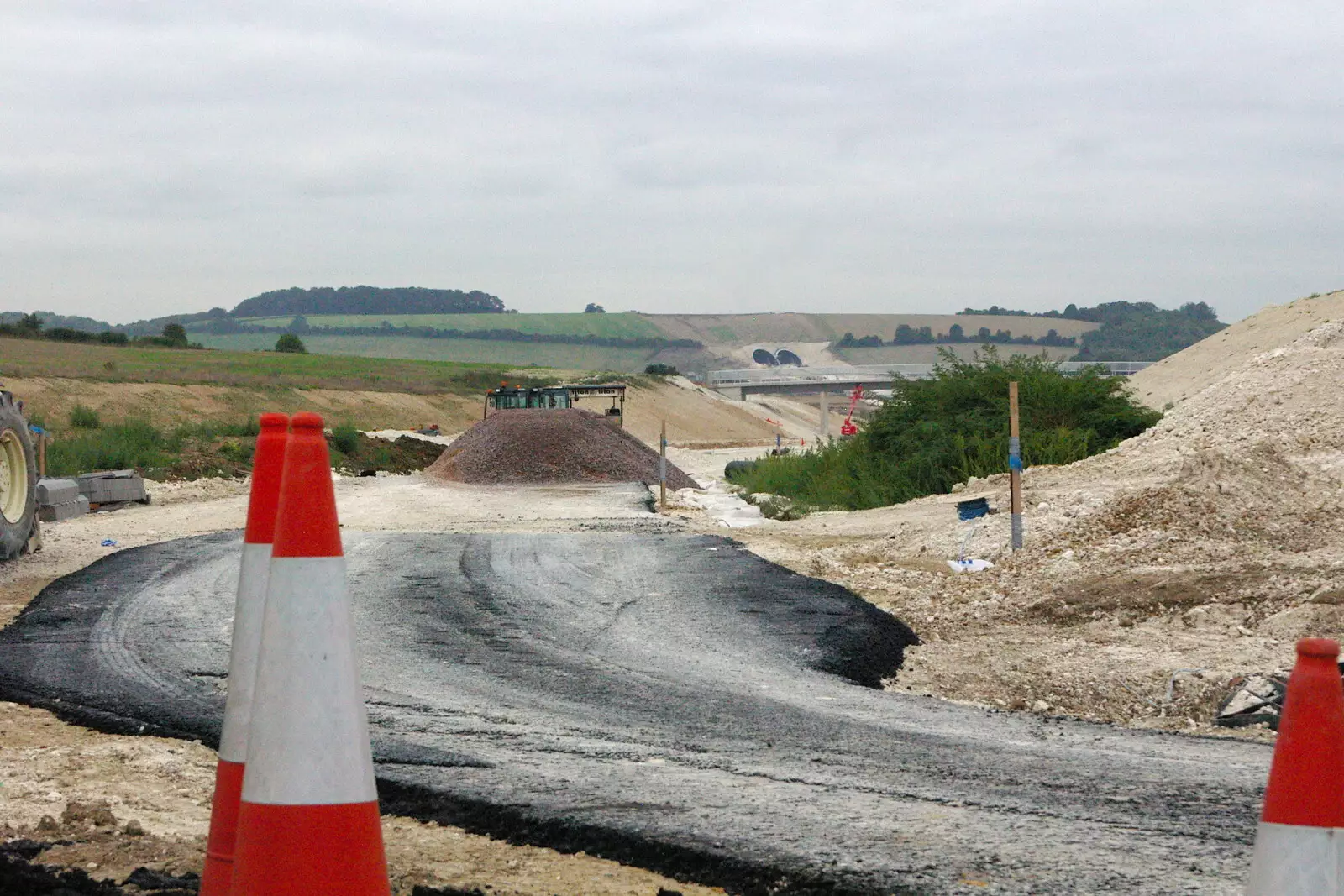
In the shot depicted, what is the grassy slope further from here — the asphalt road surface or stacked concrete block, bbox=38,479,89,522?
the asphalt road surface

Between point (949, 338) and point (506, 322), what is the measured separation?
57.4m

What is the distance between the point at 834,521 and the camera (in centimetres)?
2027

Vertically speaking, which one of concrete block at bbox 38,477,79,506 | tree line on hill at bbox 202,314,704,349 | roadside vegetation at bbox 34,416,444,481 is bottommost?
roadside vegetation at bbox 34,416,444,481

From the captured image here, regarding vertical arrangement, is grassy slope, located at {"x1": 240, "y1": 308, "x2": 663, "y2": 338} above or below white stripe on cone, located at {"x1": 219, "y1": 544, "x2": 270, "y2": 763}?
above

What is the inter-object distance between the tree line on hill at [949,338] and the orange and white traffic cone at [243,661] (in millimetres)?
146981

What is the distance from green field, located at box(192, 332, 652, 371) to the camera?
490 feet

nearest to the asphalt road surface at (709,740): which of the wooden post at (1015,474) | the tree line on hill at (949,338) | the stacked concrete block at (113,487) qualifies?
the wooden post at (1015,474)

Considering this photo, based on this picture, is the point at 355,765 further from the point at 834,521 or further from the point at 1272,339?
the point at 1272,339

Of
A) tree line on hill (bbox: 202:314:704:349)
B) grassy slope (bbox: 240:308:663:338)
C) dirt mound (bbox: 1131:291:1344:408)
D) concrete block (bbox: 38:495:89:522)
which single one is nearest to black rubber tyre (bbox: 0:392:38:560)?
concrete block (bbox: 38:495:89:522)

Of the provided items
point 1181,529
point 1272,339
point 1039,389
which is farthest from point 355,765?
point 1272,339

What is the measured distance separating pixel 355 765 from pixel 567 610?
791 centimetres

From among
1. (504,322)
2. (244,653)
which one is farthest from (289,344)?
(244,653)

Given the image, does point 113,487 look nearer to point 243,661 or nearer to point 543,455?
point 543,455

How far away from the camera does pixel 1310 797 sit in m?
2.91
